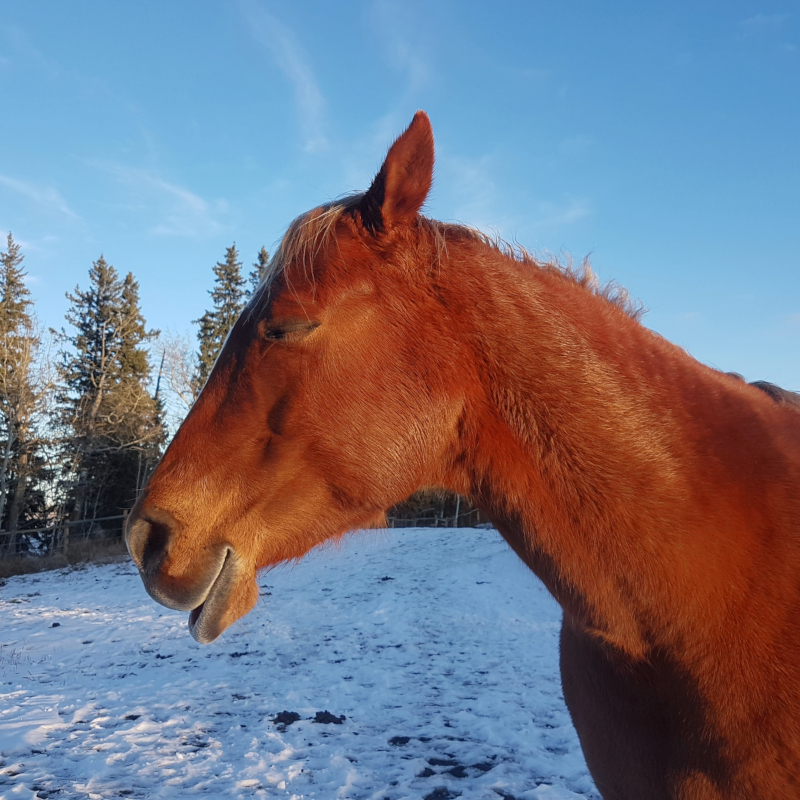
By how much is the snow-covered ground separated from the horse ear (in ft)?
4.09

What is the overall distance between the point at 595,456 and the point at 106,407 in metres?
28.3

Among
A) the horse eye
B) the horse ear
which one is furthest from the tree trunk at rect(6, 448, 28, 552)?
the horse ear

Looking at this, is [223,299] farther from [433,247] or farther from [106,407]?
[433,247]

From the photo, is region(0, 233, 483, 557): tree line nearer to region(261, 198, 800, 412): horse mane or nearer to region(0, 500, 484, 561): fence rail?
region(0, 500, 484, 561): fence rail

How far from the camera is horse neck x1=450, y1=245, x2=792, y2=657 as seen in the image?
4.93 ft

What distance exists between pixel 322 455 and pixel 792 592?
1397 mm

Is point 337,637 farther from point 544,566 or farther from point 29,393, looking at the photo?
point 29,393

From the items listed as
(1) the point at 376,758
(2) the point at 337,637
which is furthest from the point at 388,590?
(1) the point at 376,758

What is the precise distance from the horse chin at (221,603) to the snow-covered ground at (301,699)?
43 centimetres

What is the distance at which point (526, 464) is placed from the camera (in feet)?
5.33

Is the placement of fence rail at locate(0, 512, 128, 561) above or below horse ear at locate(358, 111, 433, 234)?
below

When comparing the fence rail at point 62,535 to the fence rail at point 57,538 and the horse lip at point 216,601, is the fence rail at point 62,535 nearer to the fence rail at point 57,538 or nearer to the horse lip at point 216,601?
the fence rail at point 57,538

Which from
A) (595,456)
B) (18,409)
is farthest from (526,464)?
(18,409)

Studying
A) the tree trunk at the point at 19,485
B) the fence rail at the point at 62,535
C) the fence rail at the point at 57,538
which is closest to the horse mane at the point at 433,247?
the fence rail at the point at 62,535
